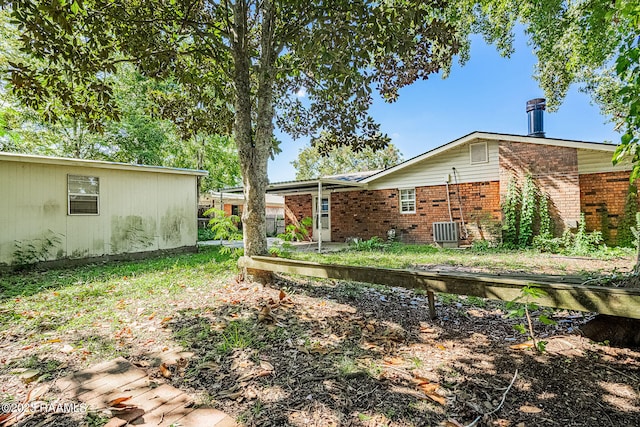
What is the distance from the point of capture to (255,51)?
557 centimetres

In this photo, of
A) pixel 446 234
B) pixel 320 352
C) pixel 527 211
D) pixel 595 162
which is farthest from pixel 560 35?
pixel 320 352

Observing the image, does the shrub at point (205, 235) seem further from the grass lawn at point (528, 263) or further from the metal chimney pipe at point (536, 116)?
the metal chimney pipe at point (536, 116)

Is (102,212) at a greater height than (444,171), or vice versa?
(444,171)

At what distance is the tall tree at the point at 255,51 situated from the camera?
3.42 meters

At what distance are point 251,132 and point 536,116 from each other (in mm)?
10969

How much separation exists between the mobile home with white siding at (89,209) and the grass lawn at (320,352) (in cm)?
398

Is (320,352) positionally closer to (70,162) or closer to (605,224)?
(70,162)

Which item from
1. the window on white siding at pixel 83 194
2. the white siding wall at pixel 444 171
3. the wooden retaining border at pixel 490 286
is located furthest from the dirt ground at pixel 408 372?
the white siding wall at pixel 444 171

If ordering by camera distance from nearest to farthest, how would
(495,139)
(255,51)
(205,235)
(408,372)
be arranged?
(408,372) → (255,51) → (495,139) → (205,235)

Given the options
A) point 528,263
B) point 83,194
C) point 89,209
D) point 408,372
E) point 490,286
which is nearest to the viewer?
point 408,372

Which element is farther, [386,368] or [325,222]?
[325,222]

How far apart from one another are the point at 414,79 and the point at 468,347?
3878 millimetres

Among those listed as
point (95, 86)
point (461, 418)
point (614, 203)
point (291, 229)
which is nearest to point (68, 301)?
point (95, 86)

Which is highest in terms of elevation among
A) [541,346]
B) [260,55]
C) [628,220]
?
[260,55]
